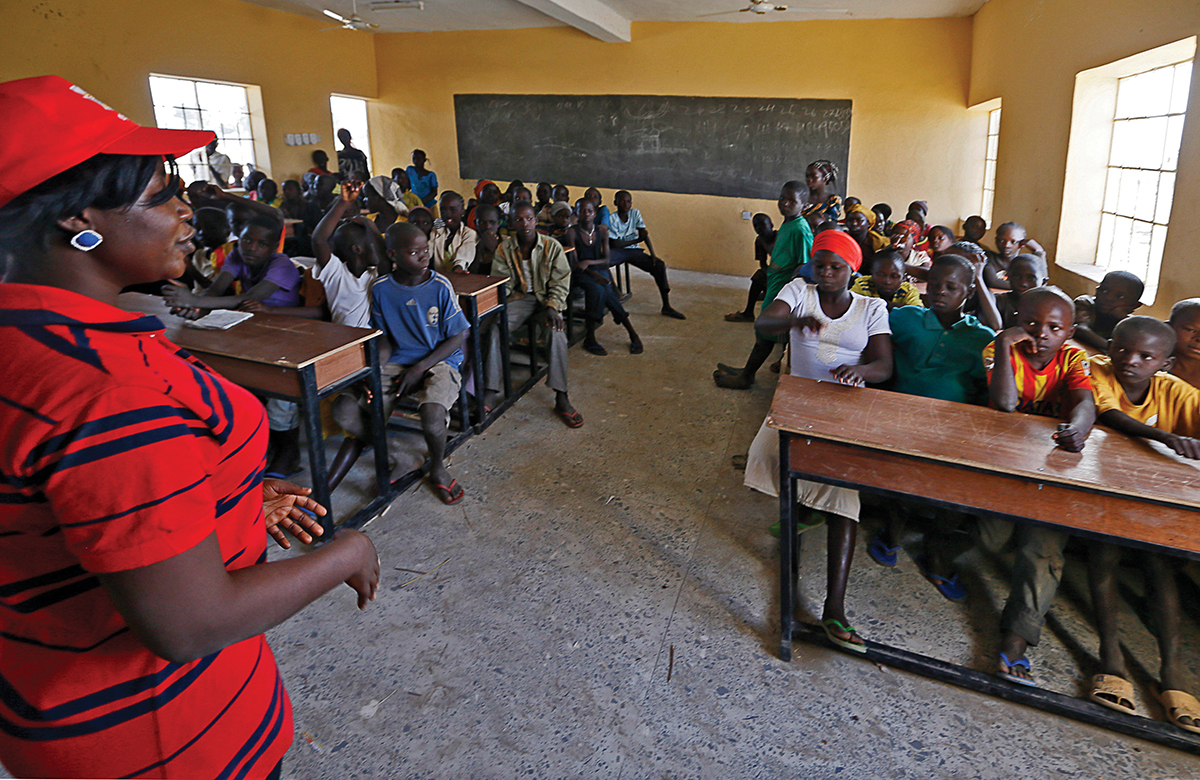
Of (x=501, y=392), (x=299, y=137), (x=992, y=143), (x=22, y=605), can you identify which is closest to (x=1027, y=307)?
(x=22, y=605)

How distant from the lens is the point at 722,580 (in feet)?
7.97

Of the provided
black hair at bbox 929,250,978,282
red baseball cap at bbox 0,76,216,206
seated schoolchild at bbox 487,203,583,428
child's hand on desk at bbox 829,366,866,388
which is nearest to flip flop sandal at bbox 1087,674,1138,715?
child's hand on desk at bbox 829,366,866,388

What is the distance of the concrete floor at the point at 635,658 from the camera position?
1712 mm

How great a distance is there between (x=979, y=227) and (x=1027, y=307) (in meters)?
3.42

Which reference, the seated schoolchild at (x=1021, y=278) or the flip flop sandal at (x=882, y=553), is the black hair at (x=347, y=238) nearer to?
the flip flop sandal at (x=882, y=553)

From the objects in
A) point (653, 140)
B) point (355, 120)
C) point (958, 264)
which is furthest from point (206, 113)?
point (958, 264)

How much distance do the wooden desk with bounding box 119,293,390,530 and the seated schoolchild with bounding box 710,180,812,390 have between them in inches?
86.2

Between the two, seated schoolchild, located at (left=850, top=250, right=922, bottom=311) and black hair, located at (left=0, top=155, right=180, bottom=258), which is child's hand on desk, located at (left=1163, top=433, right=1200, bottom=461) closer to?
seated schoolchild, located at (left=850, top=250, right=922, bottom=311)

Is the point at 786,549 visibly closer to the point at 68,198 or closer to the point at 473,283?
the point at 68,198

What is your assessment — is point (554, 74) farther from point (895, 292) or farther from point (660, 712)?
point (660, 712)

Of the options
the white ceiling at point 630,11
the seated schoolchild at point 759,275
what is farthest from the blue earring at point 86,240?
the white ceiling at point 630,11

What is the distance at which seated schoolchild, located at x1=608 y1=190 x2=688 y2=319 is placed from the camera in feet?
20.0

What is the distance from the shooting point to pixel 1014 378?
6.70 feet

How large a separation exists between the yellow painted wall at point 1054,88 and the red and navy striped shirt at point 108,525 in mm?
3622
